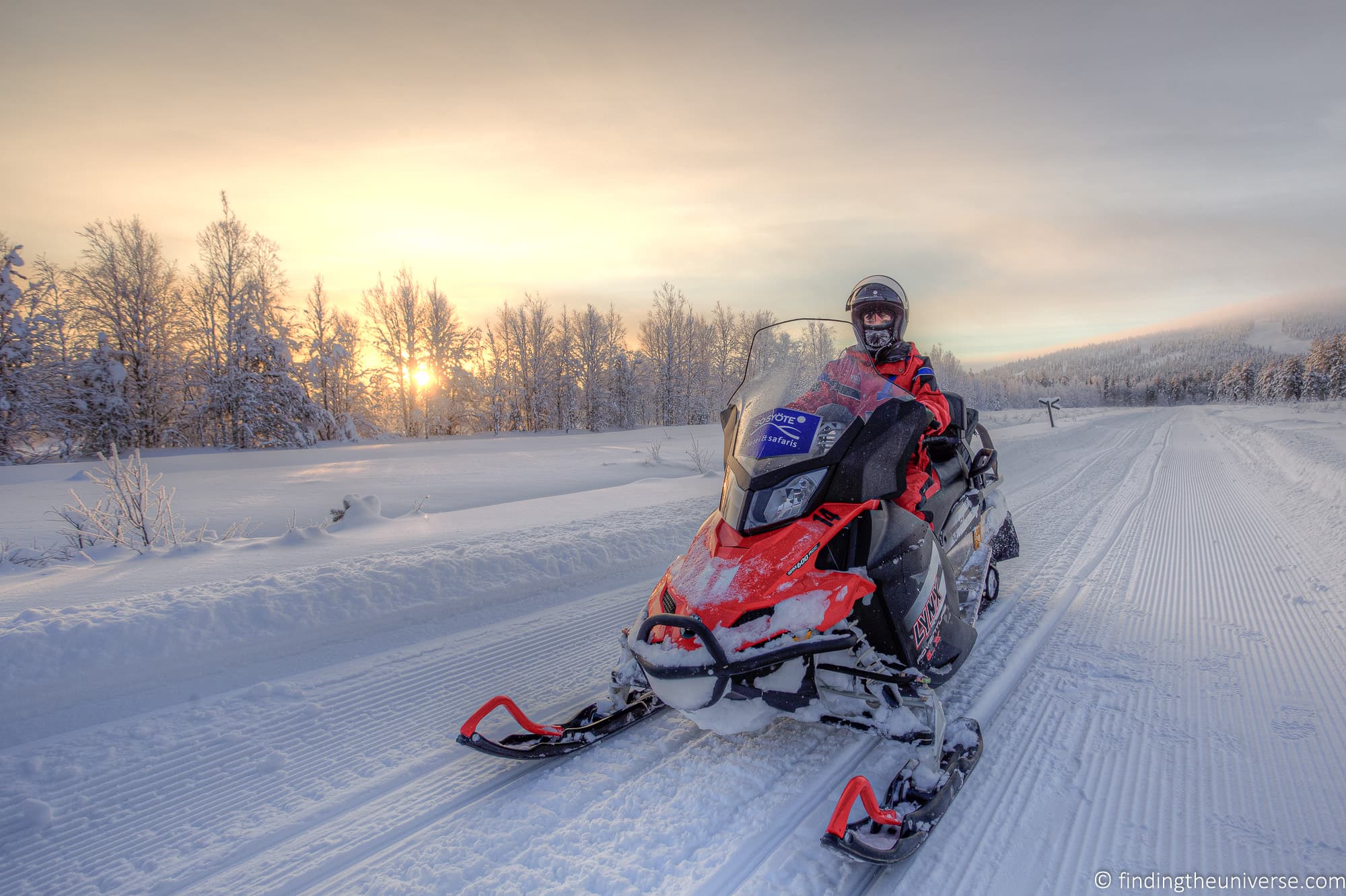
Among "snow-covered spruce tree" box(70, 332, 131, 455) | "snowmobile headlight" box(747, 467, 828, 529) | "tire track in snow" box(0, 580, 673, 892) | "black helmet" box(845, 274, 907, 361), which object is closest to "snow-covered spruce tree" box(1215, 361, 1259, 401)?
"black helmet" box(845, 274, 907, 361)

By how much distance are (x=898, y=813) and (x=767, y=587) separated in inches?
33.3

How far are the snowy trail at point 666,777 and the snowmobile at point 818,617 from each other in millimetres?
162

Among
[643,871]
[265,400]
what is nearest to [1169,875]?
[643,871]

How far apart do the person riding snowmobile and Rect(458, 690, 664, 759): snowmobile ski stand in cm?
168

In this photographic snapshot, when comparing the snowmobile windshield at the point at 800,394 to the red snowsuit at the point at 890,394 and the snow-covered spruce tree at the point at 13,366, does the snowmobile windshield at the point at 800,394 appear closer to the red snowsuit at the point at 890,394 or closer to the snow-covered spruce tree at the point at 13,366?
the red snowsuit at the point at 890,394

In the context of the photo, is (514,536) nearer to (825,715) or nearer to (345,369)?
(825,715)

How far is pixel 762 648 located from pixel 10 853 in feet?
8.77

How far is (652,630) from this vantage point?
2.32 meters

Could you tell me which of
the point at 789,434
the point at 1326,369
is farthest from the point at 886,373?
the point at 1326,369

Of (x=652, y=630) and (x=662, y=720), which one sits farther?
(x=662, y=720)

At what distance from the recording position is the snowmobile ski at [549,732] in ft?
7.82

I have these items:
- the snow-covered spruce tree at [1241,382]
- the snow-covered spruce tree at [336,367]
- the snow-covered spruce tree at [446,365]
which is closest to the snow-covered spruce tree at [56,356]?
the snow-covered spruce tree at [336,367]

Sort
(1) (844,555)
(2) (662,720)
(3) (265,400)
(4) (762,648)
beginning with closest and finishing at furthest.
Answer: (4) (762,648), (1) (844,555), (2) (662,720), (3) (265,400)

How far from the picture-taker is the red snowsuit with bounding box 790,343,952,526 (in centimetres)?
270
